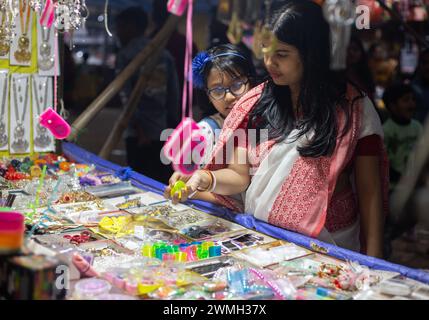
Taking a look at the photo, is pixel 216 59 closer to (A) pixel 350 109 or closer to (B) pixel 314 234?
(A) pixel 350 109

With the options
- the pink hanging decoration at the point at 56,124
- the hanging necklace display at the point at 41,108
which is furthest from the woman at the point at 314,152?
the hanging necklace display at the point at 41,108

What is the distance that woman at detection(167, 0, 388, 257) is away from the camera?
1.79 meters

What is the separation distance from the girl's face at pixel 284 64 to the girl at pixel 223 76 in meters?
0.37

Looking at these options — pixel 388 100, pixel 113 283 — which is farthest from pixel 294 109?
pixel 388 100

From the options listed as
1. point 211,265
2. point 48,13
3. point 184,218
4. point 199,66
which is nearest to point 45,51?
point 48,13

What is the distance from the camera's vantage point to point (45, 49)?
2.83 meters

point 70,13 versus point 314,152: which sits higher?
point 70,13

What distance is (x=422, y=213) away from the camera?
2541 mm

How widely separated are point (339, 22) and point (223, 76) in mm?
739

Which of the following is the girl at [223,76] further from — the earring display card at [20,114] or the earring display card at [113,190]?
the earring display card at [20,114]

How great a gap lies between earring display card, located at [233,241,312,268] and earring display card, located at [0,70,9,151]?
1.58m

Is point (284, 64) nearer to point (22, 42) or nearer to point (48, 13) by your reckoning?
point (48, 13)

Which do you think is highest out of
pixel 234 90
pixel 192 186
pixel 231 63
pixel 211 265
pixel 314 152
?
pixel 231 63
